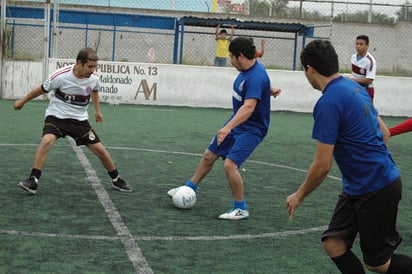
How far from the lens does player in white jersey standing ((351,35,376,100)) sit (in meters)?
13.9

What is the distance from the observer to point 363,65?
555 inches

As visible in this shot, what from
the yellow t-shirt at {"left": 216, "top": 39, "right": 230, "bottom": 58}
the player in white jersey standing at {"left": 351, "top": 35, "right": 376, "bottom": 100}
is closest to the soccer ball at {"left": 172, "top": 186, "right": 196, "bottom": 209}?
the player in white jersey standing at {"left": 351, "top": 35, "right": 376, "bottom": 100}

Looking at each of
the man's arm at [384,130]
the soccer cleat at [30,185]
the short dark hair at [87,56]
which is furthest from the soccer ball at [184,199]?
the man's arm at [384,130]

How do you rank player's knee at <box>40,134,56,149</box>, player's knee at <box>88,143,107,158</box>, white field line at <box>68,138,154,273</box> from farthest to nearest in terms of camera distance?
1. player's knee at <box>88,143,107,158</box>
2. player's knee at <box>40,134,56,149</box>
3. white field line at <box>68,138,154,273</box>

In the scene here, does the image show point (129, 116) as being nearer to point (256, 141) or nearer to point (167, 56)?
point (256, 141)

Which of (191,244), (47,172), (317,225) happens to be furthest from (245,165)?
(191,244)

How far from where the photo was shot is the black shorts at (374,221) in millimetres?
4664

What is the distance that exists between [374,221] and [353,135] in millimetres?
553

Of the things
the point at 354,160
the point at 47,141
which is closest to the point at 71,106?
the point at 47,141

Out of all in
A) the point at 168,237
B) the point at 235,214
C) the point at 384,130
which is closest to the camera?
the point at 384,130

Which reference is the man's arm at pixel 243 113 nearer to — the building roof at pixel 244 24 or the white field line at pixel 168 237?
the white field line at pixel 168 237

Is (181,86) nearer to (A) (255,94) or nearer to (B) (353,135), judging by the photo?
(A) (255,94)

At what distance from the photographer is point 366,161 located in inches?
183

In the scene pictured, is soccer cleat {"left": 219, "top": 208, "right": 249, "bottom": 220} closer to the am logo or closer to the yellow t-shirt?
the am logo
